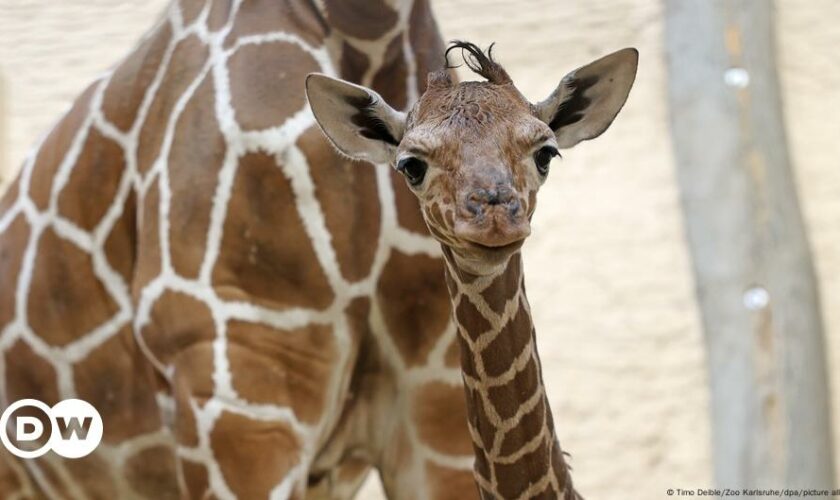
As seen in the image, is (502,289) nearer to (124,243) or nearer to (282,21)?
(282,21)

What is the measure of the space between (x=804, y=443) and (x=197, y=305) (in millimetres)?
2747

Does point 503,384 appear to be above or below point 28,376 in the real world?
above

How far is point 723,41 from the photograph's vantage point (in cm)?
568

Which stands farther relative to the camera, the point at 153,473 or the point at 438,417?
the point at 153,473

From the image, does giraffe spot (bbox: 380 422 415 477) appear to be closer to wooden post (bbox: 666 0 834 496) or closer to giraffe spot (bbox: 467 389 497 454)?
giraffe spot (bbox: 467 389 497 454)

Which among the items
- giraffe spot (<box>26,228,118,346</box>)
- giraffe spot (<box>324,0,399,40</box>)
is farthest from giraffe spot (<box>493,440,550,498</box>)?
giraffe spot (<box>26,228,118,346</box>)

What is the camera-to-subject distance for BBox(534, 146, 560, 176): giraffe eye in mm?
2623

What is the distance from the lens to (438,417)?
134 inches

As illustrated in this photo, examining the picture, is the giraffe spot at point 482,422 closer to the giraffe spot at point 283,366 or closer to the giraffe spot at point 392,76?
the giraffe spot at point 283,366

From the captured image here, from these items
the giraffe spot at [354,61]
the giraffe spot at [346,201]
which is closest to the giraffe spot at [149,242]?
the giraffe spot at [346,201]

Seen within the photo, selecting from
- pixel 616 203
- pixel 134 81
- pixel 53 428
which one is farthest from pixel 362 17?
pixel 616 203

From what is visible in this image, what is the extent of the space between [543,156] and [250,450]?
0.97 m

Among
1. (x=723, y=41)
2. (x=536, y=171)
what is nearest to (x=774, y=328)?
(x=723, y=41)

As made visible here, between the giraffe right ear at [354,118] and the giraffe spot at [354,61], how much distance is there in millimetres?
594
